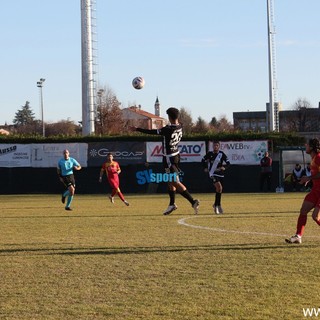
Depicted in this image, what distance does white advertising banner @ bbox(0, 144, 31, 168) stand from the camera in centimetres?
3978

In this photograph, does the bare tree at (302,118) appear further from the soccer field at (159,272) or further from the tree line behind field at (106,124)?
the soccer field at (159,272)

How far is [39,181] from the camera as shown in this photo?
3950 centimetres

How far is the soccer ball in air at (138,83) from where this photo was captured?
37.3 metres

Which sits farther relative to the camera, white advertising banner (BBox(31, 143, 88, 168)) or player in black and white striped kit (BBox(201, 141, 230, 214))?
white advertising banner (BBox(31, 143, 88, 168))

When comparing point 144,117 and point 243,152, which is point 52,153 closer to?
point 243,152

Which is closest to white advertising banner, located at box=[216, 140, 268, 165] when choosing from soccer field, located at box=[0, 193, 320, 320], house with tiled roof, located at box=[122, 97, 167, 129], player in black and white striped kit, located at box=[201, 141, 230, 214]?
player in black and white striped kit, located at box=[201, 141, 230, 214]

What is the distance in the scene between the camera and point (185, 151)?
39344 millimetres

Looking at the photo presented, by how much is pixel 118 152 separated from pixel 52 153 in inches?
142

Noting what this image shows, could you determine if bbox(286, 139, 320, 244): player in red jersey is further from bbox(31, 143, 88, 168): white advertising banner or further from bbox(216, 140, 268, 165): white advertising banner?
bbox(31, 143, 88, 168): white advertising banner

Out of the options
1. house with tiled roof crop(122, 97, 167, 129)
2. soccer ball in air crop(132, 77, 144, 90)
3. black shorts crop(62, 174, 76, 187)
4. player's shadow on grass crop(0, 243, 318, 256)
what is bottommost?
player's shadow on grass crop(0, 243, 318, 256)

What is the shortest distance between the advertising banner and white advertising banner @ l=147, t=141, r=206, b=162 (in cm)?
41

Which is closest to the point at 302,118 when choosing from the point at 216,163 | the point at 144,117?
the point at 144,117

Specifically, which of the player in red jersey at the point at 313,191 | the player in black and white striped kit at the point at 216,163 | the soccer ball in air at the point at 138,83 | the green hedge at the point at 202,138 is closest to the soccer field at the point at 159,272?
the player in red jersey at the point at 313,191

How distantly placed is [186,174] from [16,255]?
93.1ft
